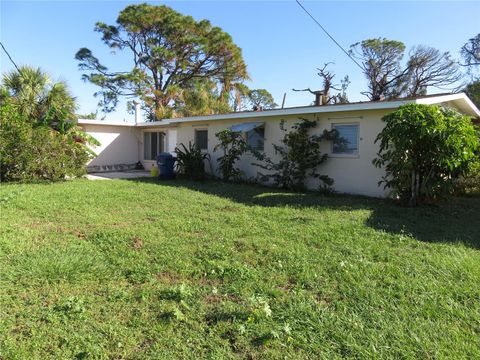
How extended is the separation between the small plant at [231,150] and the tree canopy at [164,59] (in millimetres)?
14328

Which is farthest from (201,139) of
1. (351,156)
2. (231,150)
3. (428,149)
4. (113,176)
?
(428,149)

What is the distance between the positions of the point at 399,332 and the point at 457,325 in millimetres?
568

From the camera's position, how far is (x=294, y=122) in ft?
38.5

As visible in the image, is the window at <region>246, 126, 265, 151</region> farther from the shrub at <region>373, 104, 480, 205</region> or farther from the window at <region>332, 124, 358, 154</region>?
the shrub at <region>373, 104, 480, 205</region>

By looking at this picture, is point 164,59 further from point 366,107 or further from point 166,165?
point 366,107

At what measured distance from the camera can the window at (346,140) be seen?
33.8ft

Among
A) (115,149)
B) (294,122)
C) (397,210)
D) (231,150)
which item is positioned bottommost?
(397,210)

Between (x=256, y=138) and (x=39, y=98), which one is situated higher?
(x=39, y=98)

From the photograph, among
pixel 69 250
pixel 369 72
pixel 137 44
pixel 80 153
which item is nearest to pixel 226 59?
pixel 137 44

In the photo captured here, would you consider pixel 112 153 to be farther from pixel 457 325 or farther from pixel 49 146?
pixel 457 325

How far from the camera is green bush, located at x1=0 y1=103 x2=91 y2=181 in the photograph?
11148mm

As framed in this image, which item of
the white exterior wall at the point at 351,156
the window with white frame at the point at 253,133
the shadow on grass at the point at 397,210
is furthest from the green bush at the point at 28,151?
the white exterior wall at the point at 351,156

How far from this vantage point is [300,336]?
2896mm

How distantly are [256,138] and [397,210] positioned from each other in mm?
6503
